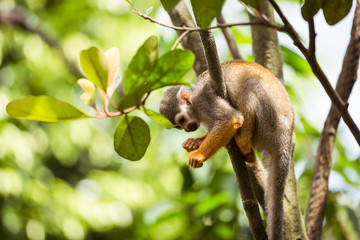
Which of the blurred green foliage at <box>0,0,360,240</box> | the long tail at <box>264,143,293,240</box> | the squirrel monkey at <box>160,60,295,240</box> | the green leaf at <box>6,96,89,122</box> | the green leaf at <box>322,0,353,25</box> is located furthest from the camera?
the blurred green foliage at <box>0,0,360,240</box>

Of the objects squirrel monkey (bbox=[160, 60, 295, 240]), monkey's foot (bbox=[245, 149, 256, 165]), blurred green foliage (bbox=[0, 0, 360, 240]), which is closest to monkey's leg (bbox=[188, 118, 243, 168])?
squirrel monkey (bbox=[160, 60, 295, 240])

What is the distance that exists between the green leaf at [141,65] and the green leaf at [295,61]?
1431 millimetres

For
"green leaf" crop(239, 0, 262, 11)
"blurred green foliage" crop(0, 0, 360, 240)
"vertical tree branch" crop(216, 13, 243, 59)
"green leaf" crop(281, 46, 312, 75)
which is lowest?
"blurred green foliage" crop(0, 0, 360, 240)

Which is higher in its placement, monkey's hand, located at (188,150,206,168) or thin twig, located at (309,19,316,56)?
thin twig, located at (309,19,316,56)

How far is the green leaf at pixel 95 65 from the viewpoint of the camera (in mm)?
807

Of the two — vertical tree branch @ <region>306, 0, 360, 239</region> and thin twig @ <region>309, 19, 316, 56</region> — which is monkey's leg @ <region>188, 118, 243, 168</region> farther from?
thin twig @ <region>309, 19, 316, 56</region>

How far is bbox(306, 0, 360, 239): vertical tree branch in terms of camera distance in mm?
1689

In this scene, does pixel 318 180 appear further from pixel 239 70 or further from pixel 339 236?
pixel 339 236

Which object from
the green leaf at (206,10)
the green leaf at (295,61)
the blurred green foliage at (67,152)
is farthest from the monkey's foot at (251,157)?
the blurred green foliage at (67,152)

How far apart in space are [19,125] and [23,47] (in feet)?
4.21

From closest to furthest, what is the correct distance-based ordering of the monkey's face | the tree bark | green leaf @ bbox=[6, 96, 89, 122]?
green leaf @ bbox=[6, 96, 89, 122] → the tree bark → the monkey's face

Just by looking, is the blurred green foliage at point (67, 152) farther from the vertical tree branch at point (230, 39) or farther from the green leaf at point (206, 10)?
the green leaf at point (206, 10)

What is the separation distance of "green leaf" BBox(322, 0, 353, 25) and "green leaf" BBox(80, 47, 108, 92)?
48 cm

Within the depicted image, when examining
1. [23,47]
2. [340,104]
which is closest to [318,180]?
[340,104]
